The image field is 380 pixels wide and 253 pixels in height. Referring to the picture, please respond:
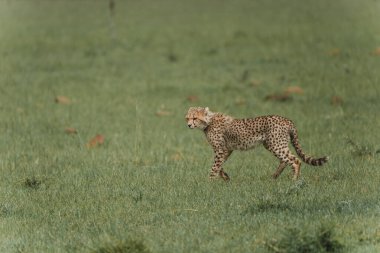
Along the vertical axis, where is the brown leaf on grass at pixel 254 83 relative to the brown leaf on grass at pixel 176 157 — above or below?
above

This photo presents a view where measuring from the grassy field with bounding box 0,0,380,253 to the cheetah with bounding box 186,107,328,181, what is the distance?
308 millimetres

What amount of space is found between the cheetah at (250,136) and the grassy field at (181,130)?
0.31 metres

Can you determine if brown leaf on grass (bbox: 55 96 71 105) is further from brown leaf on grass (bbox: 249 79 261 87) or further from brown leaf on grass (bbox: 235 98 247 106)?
brown leaf on grass (bbox: 249 79 261 87)

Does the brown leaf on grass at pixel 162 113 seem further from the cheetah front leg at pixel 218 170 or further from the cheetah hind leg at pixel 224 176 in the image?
the cheetah hind leg at pixel 224 176

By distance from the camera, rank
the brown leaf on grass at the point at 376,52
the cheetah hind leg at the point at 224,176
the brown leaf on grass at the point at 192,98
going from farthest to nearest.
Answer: the brown leaf on grass at the point at 376,52
the brown leaf on grass at the point at 192,98
the cheetah hind leg at the point at 224,176

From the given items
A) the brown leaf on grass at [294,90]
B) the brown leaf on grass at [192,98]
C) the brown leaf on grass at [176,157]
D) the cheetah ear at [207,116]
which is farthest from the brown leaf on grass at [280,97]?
the cheetah ear at [207,116]

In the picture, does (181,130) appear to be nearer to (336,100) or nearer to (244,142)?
(336,100)

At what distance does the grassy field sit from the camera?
10.4 metres

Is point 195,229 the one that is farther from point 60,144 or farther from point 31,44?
point 31,44

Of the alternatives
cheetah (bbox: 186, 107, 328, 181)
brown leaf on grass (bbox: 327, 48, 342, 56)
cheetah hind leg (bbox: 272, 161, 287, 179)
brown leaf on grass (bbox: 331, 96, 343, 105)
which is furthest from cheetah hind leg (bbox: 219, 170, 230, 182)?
brown leaf on grass (bbox: 327, 48, 342, 56)

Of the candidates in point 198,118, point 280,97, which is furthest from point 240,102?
point 198,118

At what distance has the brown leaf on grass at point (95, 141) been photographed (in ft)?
56.9

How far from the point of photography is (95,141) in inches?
689

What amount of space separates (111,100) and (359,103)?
646cm
